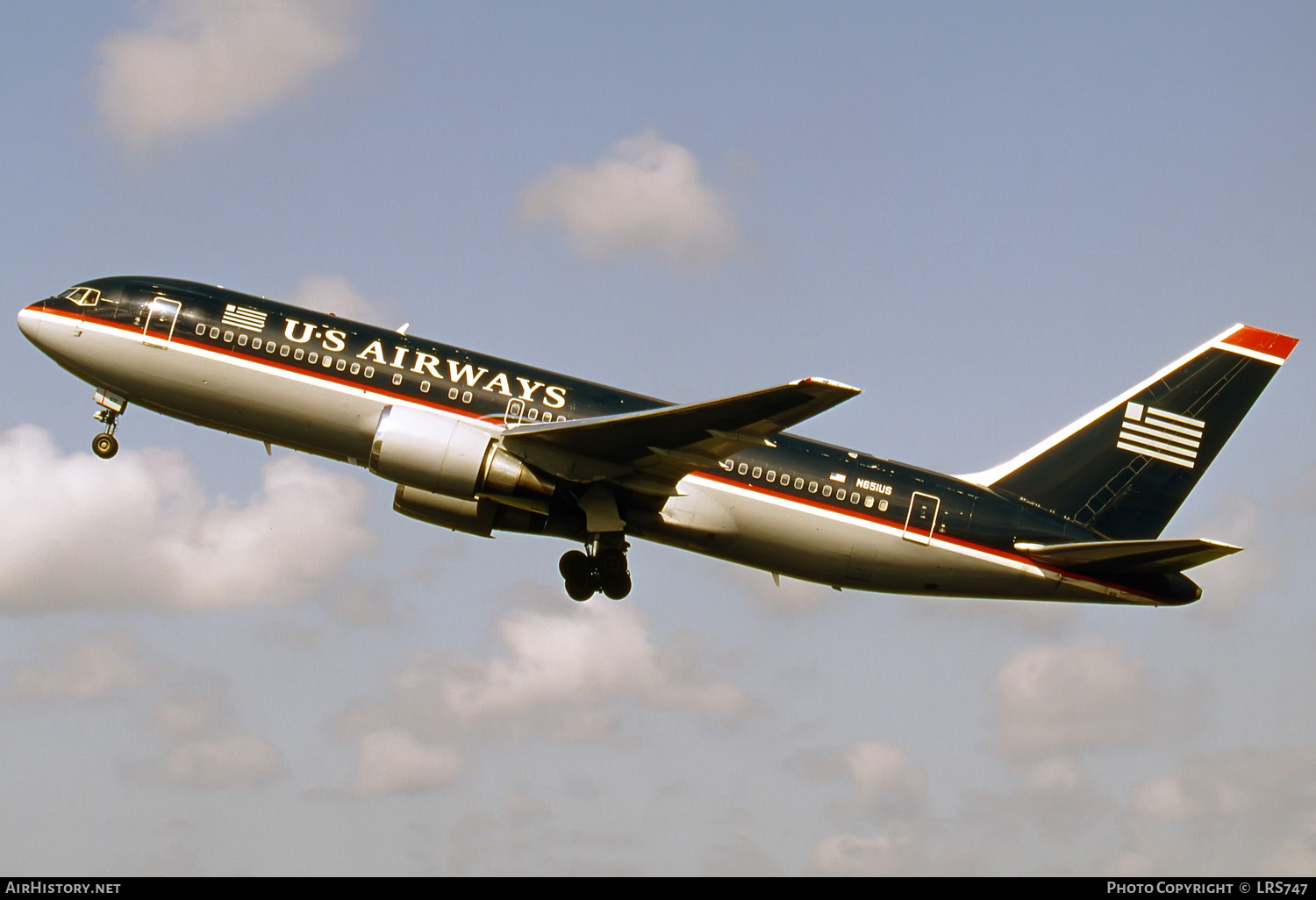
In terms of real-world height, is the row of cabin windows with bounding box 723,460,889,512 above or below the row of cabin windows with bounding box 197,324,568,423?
below

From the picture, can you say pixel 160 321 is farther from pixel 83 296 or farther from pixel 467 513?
pixel 467 513

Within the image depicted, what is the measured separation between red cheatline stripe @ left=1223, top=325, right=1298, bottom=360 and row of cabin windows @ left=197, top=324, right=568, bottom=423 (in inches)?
770

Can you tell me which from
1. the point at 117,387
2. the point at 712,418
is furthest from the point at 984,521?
the point at 117,387

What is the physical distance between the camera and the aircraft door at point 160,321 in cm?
3203

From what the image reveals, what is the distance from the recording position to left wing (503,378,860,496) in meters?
27.5

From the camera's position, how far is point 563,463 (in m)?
30.9

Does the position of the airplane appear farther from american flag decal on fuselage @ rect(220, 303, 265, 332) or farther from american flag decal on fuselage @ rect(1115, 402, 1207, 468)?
american flag decal on fuselage @ rect(1115, 402, 1207, 468)

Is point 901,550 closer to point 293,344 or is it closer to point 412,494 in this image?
point 412,494

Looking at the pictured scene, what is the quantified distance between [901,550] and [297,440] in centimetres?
1529

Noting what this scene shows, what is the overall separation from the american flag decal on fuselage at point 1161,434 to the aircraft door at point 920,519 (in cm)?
672

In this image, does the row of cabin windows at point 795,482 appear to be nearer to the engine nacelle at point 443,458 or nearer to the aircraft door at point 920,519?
the aircraft door at point 920,519

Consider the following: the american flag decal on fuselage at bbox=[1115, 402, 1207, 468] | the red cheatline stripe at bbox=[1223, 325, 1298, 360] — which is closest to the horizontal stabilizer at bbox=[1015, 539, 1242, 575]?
the american flag decal on fuselage at bbox=[1115, 402, 1207, 468]

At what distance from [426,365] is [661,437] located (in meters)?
6.43

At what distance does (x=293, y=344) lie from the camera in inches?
1252
